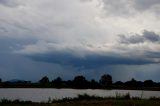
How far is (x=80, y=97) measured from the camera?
46.1 m

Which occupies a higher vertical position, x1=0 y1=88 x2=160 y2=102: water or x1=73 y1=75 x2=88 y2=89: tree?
x1=73 y1=75 x2=88 y2=89: tree

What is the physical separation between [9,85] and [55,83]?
21197 millimetres

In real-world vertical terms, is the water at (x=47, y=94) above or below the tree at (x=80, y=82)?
below

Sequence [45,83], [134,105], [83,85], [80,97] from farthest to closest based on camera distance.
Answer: [45,83] → [83,85] → [80,97] → [134,105]

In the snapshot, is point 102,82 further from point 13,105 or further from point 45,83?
point 13,105

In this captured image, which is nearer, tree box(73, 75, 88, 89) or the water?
the water

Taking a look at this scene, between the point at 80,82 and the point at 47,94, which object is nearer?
the point at 47,94

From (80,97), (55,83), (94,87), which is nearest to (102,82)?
(94,87)

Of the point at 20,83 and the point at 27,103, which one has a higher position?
the point at 20,83

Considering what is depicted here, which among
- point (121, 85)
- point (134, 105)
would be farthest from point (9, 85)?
point (134, 105)

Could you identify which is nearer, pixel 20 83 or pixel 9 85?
pixel 9 85

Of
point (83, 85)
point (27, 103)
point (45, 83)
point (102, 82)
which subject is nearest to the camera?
point (27, 103)

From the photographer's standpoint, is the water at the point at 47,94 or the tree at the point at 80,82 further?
the tree at the point at 80,82

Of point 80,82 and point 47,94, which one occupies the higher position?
point 80,82
